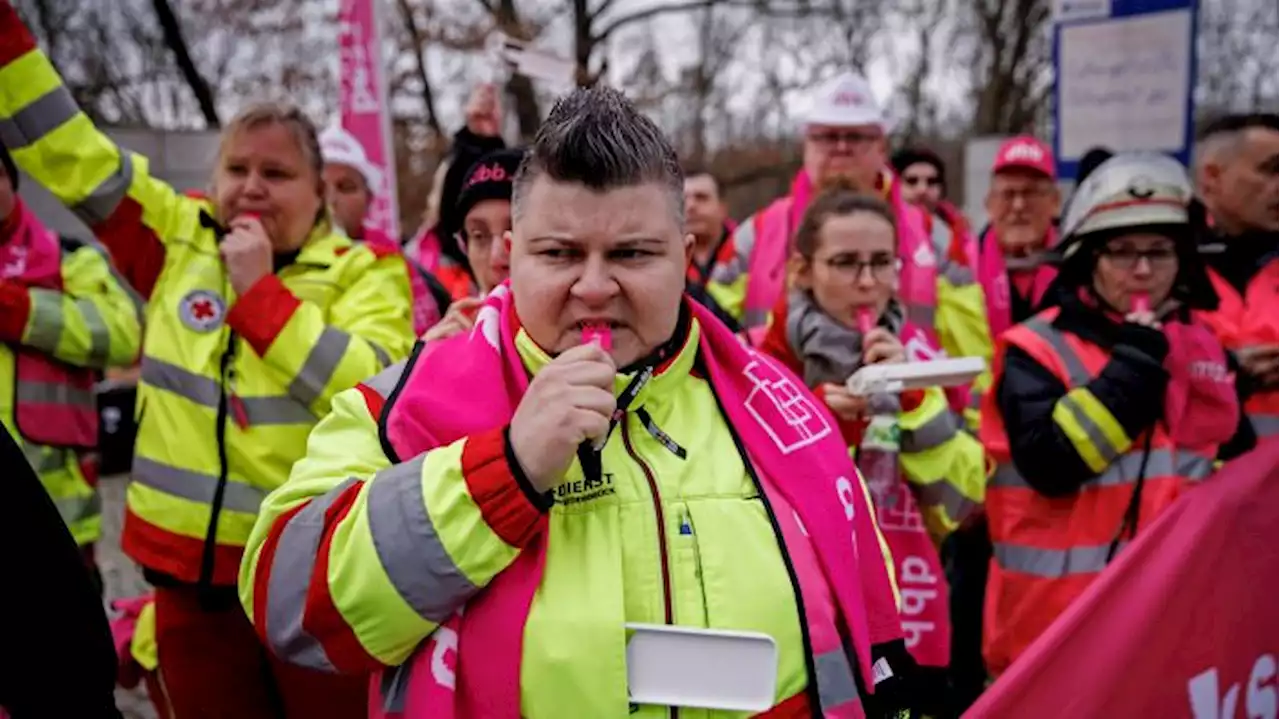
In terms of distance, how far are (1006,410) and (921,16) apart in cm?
2377

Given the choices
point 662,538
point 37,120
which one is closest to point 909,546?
point 662,538

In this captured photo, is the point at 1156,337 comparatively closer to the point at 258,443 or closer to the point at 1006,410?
the point at 1006,410

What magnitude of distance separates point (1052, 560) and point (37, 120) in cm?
306

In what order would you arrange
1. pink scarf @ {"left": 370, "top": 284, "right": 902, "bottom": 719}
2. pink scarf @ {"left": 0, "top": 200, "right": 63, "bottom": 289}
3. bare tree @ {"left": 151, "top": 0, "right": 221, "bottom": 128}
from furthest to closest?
bare tree @ {"left": 151, "top": 0, "right": 221, "bottom": 128} → pink scarf @ {"left": 0, "top": 200, "right": 63, "bottom": 289} → pink scarf @ {"left": 370, "top": 284, "right": 902, "bottom": 719}

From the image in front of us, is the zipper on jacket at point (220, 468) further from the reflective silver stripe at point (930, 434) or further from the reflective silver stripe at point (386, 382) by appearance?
the reflective silver stripe at point (930, 434)

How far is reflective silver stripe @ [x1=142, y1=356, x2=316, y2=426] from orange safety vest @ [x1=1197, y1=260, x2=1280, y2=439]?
2776 millimetres

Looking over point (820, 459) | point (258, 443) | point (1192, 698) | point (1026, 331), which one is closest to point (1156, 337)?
point (1026, 331)

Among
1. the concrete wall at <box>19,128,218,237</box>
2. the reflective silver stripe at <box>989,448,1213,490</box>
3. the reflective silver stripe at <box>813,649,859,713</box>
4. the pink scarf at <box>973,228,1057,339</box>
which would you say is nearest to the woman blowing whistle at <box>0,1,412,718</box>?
the reflective silver stripe at <box>813,649,859,713</box>

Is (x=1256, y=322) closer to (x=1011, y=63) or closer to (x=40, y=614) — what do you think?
(x=40, y=614)

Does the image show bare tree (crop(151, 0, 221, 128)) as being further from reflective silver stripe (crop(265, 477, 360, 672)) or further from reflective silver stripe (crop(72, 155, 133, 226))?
reflective silver stripe (crop(265, 477, 360, 672))

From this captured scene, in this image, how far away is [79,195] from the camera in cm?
301

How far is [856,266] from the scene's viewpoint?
3.21m

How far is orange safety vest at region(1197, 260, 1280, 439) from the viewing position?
12.1 ft

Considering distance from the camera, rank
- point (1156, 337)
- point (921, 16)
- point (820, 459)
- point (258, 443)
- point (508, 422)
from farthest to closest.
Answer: point (921, 16)
point (1156, 337)
point (258, 443)
point (820, 459)
point (508, 422)
